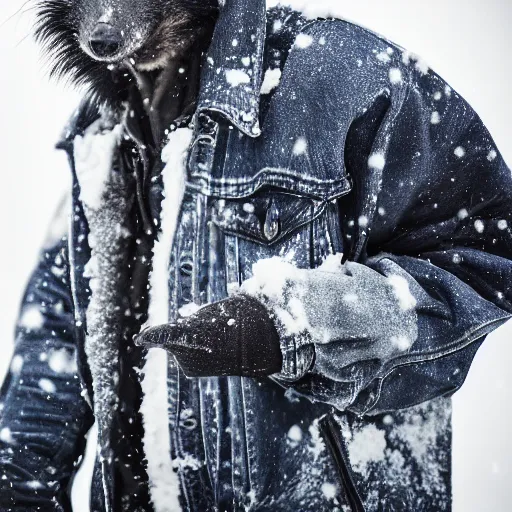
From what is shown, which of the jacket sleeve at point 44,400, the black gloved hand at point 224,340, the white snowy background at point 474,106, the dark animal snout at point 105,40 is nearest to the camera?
the black gloved hand at point 224,340

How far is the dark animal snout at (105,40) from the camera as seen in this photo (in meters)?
1.08

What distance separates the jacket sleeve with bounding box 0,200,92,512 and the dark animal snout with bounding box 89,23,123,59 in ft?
1.24

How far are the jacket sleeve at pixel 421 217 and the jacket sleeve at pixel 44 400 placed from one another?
0.49m

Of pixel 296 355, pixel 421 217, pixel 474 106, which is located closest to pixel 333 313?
pixel 296 355

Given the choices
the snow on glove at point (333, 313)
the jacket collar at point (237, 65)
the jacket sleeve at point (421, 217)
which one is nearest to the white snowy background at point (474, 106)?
the jacket sleeve at point (421, 217)

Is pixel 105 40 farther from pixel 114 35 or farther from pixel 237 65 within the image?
pixel 237 65

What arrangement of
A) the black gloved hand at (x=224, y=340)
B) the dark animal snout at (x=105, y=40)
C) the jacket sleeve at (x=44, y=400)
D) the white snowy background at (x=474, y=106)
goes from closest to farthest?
the black gloved hand at (x=224, y=340) → the dark animal snout at (x=105, y=40) → the jacket sleeve at (x=44, y=400) → the white snowy background at (x=474, y=106)

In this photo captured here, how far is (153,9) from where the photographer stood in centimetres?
110

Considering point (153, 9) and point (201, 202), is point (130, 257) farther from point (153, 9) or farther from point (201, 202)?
point (153, 9)

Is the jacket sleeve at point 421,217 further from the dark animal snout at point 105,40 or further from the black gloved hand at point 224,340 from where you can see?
the dark animal snout at point 105,40

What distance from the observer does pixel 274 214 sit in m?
1.09

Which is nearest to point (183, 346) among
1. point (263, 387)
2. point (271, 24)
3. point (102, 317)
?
point (263, 387)

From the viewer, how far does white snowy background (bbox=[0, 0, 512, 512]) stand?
6.48 ft

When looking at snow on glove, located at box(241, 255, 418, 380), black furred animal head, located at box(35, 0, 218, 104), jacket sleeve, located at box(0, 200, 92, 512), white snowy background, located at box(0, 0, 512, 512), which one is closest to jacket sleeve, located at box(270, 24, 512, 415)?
snow on glove, located at box(241, 255, 418, 380)
